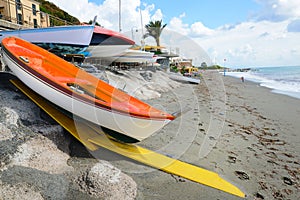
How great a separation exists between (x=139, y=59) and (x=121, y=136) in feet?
37.6

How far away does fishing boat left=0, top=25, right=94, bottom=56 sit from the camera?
Answer: 7258mm

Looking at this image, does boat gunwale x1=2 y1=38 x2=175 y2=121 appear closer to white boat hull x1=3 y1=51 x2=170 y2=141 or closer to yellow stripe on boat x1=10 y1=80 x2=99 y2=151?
white boat hull x1=3 y1=51 x2=170 y2=141

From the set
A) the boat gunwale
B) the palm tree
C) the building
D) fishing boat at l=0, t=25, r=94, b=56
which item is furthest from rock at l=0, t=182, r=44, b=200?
the palm tree

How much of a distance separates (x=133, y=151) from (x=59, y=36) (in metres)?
6.15

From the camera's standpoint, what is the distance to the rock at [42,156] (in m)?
2.36

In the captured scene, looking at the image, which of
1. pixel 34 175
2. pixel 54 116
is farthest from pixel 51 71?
pixel 34 175

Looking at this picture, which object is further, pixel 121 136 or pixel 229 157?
pixel 229 157

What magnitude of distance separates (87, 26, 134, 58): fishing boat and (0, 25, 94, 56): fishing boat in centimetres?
86

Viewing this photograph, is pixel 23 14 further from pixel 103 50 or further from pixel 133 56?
pixel 103 50

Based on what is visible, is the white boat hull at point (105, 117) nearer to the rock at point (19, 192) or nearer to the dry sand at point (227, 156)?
the dry sand at point (227, 156)

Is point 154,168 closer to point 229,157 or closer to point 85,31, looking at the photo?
point 229,157

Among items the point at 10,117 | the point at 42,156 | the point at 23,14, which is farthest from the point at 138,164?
the point at 23,14

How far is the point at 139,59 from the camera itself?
1405 cm

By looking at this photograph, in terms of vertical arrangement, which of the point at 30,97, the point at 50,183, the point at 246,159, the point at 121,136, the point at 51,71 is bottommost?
the point at 246,159
